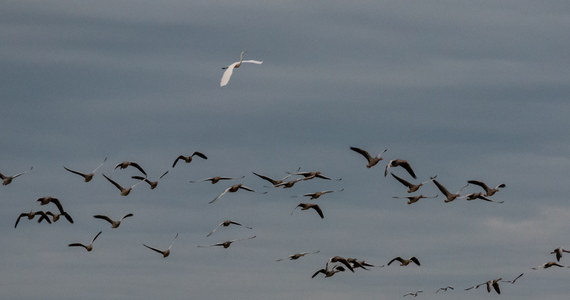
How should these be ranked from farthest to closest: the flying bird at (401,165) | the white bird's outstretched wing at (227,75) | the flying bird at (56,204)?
the flying bird at (56,204) → the flying bird at (401,165) → the white bird's outstretched wing at (227,75)

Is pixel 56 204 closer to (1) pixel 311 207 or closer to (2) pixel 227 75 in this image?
(1) pixel 311 207

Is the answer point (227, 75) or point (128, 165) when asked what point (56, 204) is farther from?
point (227, 75)

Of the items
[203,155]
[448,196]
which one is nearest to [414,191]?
[448,196]

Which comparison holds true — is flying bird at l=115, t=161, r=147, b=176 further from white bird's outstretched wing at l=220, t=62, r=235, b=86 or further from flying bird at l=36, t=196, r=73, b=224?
white bird's outstretched wing at l=220, t=62, r=235, b=86

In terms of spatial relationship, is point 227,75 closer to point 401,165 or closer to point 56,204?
point 401,165

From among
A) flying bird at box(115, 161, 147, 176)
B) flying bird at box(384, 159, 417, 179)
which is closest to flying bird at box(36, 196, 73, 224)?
flying bird at box(115, 161, 147, 176)

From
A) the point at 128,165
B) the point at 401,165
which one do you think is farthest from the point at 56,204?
the point at 401,165

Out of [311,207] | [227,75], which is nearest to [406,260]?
[311,207]

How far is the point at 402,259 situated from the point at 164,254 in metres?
24.7

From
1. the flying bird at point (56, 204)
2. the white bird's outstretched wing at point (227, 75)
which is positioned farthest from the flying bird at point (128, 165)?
the white bird's outstretched wing at point (227, 75)

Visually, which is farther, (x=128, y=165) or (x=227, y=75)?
(x=128, y=165)

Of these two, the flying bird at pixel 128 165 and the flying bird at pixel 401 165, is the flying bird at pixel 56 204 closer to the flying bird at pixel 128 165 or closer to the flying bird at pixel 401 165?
the flying bird at pixel 128 165

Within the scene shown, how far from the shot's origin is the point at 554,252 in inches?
5842

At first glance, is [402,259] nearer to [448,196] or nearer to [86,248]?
[448,196]
